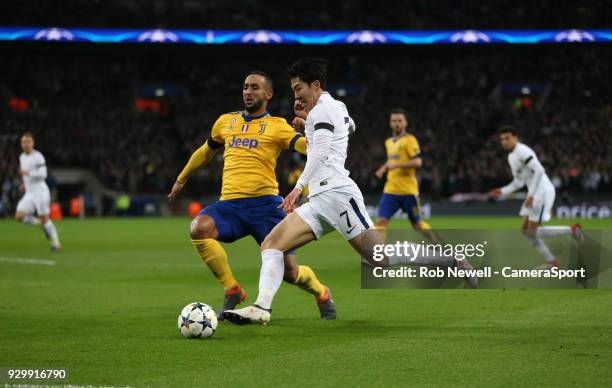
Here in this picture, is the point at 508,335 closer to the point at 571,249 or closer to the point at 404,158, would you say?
the point at 571,249

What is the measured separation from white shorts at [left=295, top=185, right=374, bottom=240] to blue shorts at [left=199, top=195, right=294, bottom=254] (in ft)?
2.63

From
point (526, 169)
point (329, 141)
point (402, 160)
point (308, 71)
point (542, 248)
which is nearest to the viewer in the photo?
point (329, 141)

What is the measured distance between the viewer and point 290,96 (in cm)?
4975

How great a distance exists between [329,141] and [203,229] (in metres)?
1.66

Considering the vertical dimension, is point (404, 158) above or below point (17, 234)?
above

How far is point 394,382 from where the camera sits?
582cm

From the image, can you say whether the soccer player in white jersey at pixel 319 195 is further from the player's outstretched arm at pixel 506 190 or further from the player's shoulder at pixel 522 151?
the player's shoulder at pixel 522 151

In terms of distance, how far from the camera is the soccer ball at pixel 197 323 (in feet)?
25.3

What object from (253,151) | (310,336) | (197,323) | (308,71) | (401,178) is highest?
(308,71)

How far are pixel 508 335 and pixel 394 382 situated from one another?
7.59 ft

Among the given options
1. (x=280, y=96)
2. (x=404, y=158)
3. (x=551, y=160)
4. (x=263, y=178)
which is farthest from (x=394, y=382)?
(x=280, y=96)

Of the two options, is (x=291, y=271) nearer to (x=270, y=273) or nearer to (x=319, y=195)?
(x=270, y=273)

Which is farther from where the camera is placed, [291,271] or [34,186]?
[34,186]

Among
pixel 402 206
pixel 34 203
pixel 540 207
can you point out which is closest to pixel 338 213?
pixel 540 207
